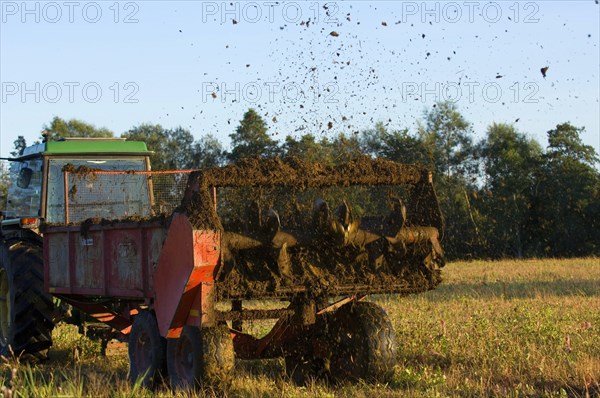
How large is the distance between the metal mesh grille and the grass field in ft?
5.33

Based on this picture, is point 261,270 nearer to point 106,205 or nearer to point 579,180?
point 106,205

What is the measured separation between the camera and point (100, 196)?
1109 centimetres

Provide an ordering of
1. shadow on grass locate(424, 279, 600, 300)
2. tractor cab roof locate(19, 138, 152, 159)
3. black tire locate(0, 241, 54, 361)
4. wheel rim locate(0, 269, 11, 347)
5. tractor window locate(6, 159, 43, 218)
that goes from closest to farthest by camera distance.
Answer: black tire locate(0, 241, 54, 361), wheel rim locate(0, 269, 11, 347), tractor window locate(6, 159, 43, 218), tractor cab roof locate(19, 138, 152, 159), shadow on grass locate(424, 279, 600, 300)

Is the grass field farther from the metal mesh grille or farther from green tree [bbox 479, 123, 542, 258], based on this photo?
green tree [bbox 479, 123, 542, 258]

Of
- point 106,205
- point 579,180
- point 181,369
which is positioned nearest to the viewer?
point 181,369

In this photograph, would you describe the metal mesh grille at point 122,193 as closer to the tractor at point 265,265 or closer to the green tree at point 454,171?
the tractor at point 265,265

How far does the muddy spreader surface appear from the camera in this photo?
7242 mm

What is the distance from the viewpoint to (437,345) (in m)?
9.62

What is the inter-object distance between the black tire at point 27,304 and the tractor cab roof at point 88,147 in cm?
154

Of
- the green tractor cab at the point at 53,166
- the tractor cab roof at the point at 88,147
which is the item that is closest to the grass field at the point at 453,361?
the green tractor cab at the point at 53,166

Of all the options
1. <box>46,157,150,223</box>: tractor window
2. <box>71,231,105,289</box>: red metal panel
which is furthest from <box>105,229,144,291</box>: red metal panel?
<box>46,157,150,223</box>: tractor window

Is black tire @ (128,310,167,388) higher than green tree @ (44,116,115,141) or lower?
lower

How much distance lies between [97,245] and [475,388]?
382 centimetres

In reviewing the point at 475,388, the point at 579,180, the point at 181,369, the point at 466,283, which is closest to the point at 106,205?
the point at 181,369
